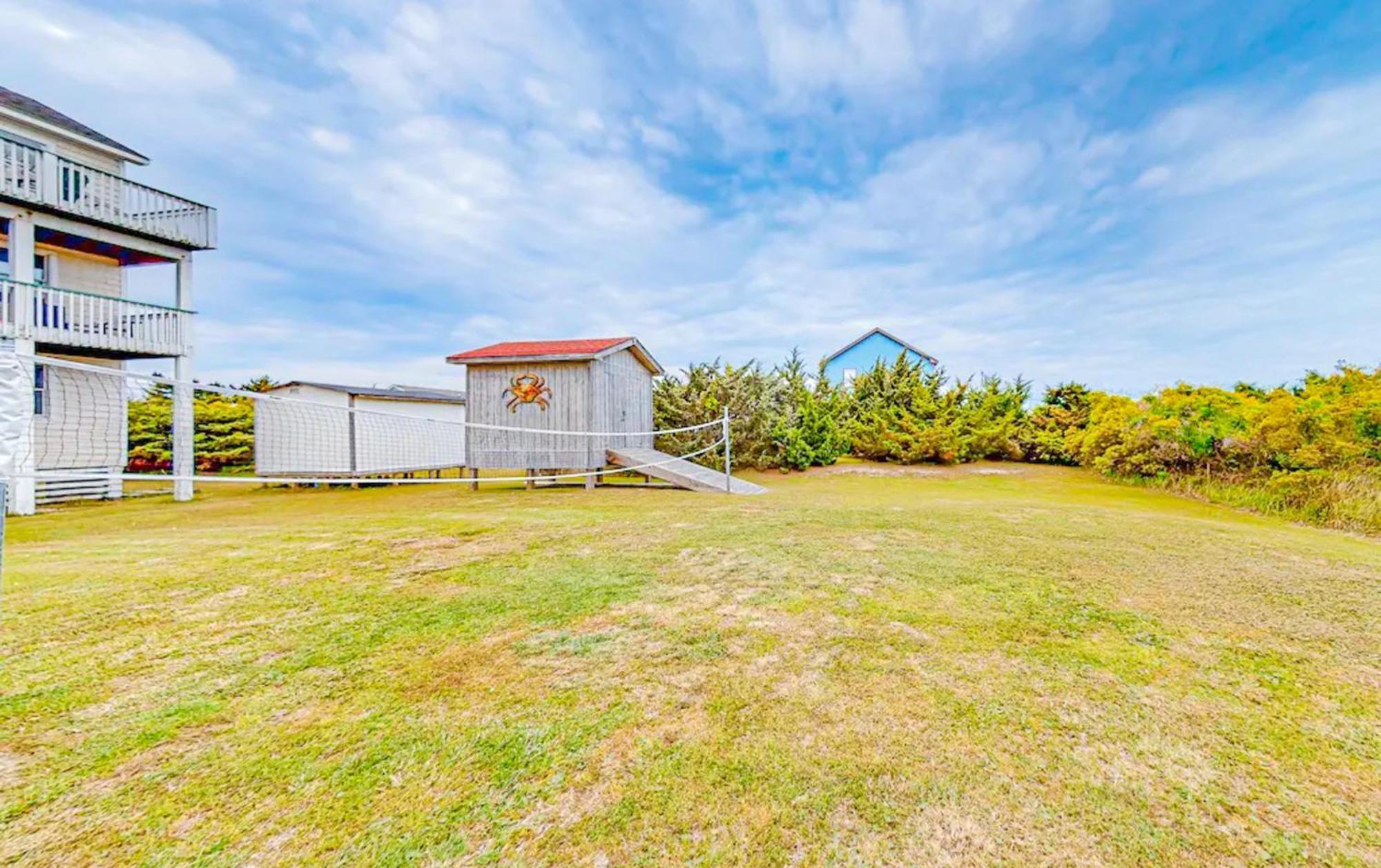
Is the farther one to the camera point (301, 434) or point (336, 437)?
point (301, 434)

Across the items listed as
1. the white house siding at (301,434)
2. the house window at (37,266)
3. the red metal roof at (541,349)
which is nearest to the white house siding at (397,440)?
the white house siding at (301,434)

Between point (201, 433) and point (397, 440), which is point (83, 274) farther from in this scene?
point (397, 440)

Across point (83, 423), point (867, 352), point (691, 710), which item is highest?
point (867, 352)

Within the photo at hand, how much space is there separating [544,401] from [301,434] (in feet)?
28.7

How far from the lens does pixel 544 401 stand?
35.8 feet

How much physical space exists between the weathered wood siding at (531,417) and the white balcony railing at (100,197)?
22.0ft

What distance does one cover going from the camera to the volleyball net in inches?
400

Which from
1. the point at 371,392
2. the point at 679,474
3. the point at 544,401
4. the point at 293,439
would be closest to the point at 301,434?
the point at 293,439

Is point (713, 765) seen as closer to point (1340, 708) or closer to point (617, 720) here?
point (617, 720)

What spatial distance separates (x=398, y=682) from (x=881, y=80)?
1258 cm

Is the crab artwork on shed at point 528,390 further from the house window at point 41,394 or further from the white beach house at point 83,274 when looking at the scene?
the house window at point 41,394

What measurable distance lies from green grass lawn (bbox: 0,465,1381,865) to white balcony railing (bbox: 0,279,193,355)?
8.05m

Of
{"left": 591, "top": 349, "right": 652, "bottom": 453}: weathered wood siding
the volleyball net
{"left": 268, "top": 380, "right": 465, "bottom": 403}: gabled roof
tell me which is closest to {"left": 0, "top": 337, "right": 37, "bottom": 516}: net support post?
the volleyball net

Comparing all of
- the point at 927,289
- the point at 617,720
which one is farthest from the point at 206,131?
the point at 927,289
